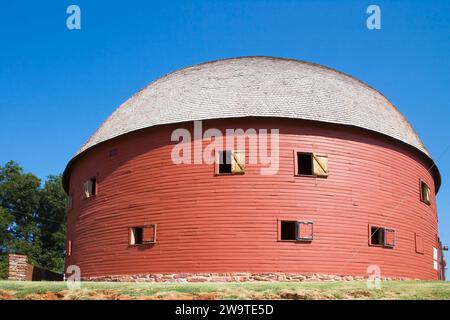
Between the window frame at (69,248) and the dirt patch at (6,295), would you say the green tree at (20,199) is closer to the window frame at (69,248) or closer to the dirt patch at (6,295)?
the window frame at (69,248)

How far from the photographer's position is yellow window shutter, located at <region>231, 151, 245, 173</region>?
20.5 metres

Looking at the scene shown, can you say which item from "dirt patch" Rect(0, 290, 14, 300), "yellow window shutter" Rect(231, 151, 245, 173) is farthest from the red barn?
"dirt patch" Rect(0, 290, 14, 300)

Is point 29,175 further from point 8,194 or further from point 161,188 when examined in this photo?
point 161,188

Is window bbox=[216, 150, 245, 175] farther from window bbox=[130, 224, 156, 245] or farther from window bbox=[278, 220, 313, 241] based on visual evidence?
window bbox=[130, 224, 156, 245]

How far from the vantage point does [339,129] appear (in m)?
21.6

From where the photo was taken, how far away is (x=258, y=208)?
20141 millimetres

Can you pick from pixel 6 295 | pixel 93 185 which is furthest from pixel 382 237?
pixel 6 295

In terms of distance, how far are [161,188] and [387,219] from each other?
8.10 meters

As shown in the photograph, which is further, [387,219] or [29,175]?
[29,175]

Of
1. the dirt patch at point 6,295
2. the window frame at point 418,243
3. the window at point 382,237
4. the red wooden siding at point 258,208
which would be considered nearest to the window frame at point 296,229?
the red wooden siding at point 258,208

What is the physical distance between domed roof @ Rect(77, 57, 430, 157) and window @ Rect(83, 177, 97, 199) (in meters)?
1.45

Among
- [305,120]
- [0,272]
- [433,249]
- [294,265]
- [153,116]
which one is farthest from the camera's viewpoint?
[0,272]

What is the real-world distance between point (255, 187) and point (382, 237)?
197 inches
